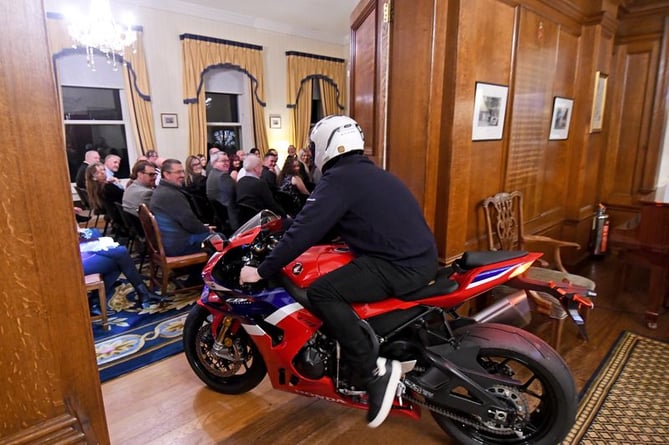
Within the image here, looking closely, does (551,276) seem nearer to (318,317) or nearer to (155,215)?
(318,317)

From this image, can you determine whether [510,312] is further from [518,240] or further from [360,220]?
[518,240]

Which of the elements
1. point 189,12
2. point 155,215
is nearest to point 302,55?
point 189,12

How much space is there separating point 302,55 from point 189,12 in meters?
2.40

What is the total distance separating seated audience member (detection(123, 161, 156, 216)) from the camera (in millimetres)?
3873

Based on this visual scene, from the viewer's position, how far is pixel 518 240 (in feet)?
10.0

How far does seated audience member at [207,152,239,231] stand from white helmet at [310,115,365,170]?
115 inches

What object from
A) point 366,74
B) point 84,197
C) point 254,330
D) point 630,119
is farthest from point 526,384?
point 84,197

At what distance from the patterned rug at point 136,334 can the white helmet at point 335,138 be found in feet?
5.82

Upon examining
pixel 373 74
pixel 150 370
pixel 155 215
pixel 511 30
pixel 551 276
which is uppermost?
pixel 511 30

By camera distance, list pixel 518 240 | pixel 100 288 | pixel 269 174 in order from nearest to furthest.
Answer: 1. pixel 100 288
2. pixel 518 240
3. pixel 269 174

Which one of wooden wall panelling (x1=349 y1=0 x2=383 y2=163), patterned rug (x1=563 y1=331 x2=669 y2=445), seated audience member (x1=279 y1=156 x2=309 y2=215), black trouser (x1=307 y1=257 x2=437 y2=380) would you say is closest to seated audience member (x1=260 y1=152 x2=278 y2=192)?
seated audience member (x1=279 y1=156 x2=309 y2=215)

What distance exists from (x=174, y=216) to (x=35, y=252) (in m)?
2.90

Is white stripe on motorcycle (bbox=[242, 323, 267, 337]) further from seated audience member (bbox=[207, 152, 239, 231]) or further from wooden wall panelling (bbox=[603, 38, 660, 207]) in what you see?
wooden wall panelling (bbox=[603, 38, 660, 207])

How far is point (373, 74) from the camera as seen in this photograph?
2.66 metres
